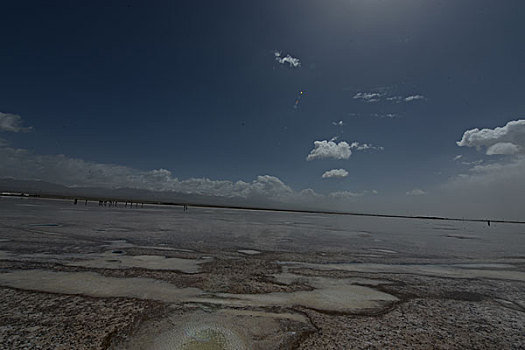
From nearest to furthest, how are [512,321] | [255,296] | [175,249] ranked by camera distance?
[512,321] → [255,296] → [175,249]

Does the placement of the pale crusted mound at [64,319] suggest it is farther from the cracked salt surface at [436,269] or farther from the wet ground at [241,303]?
the cracked salt surface at [436,269]

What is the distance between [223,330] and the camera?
333cm

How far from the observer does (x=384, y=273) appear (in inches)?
279

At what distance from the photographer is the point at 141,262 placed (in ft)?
22.8

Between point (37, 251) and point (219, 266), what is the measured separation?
18.1 ft

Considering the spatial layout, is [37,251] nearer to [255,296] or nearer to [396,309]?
[255,296]

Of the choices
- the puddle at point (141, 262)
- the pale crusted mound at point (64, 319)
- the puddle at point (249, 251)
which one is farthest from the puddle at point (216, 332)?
the puddle at point (249, 251)

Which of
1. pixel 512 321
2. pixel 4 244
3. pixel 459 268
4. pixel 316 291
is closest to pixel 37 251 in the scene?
pixel 4 244

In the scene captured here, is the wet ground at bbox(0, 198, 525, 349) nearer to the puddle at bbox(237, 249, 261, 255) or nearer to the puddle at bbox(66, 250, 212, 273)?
the puddle at bbox(66, 250, 212, 273)

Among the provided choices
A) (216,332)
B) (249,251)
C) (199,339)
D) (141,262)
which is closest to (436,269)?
(249,251)

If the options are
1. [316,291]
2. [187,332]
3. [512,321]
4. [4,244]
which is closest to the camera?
[187,332]

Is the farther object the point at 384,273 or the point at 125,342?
the point at 384,273

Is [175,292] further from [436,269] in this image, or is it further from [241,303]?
[436,269]

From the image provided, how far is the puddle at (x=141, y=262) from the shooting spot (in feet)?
21.0
